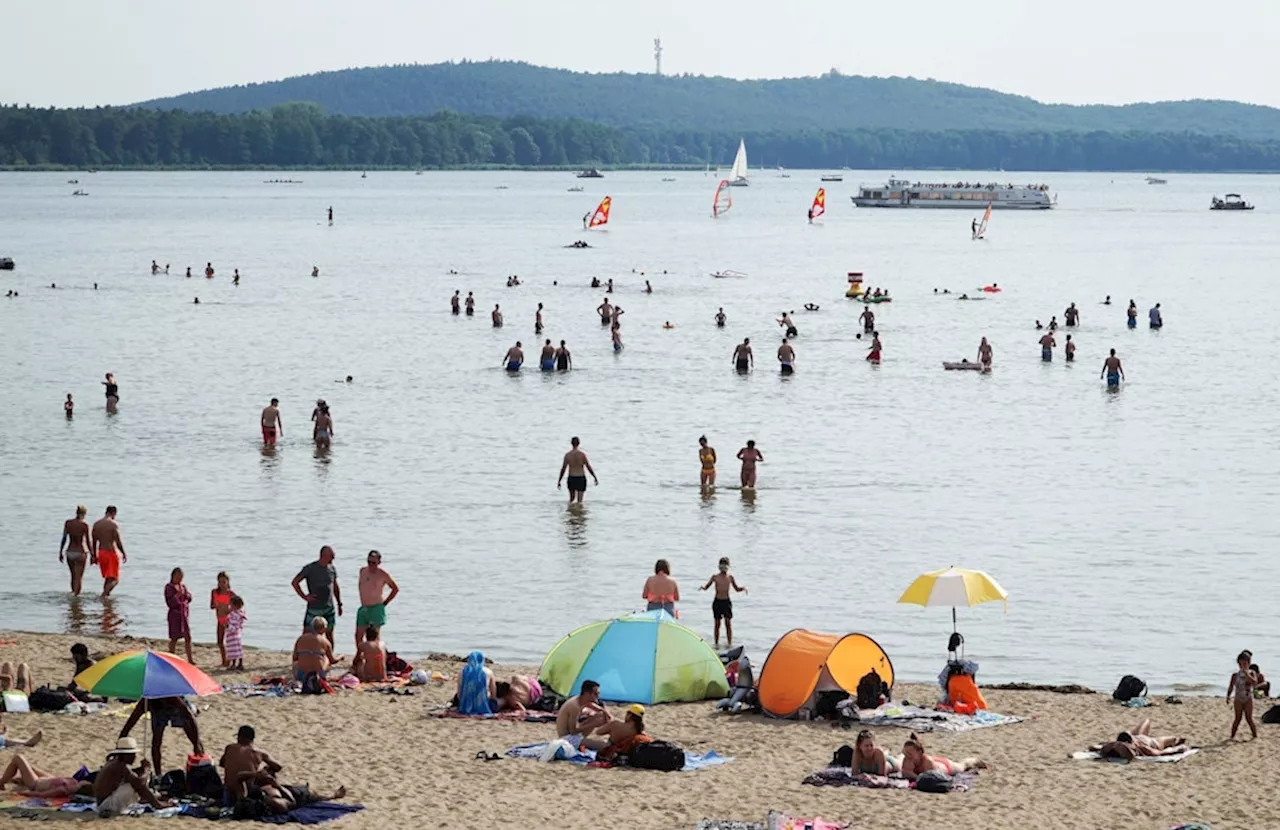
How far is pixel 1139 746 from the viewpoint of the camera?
1738 centimetres

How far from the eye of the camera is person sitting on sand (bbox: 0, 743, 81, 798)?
1512 cm

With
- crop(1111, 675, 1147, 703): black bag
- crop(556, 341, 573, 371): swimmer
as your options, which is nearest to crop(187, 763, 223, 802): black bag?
crop(1111, 675, 1147, 703): black bag

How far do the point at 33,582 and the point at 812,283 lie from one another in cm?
6910

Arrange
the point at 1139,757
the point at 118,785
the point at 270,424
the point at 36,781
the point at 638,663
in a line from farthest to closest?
the point at 270,424
the point at 638,663
the point at 1139,757
the point at 36,781
the point at 118,785

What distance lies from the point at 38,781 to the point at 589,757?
15.5ft

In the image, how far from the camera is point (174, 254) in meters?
113

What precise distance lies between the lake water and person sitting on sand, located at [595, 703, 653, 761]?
5855mm

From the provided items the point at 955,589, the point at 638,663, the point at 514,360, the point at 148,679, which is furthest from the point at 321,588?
the point at 514,360

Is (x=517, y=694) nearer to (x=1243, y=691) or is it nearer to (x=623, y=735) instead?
(x=623, y=735)

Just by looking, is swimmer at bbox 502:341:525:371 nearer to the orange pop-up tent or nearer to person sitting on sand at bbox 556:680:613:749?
the orange pop-up tent

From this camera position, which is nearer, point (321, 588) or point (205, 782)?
point (205, 782)

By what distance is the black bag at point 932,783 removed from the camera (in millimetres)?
16125

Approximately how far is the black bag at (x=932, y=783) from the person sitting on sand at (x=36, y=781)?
6932 mm

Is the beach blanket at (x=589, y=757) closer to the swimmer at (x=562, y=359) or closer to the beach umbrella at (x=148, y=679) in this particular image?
the beach umbrella at (x=148, y=679)
